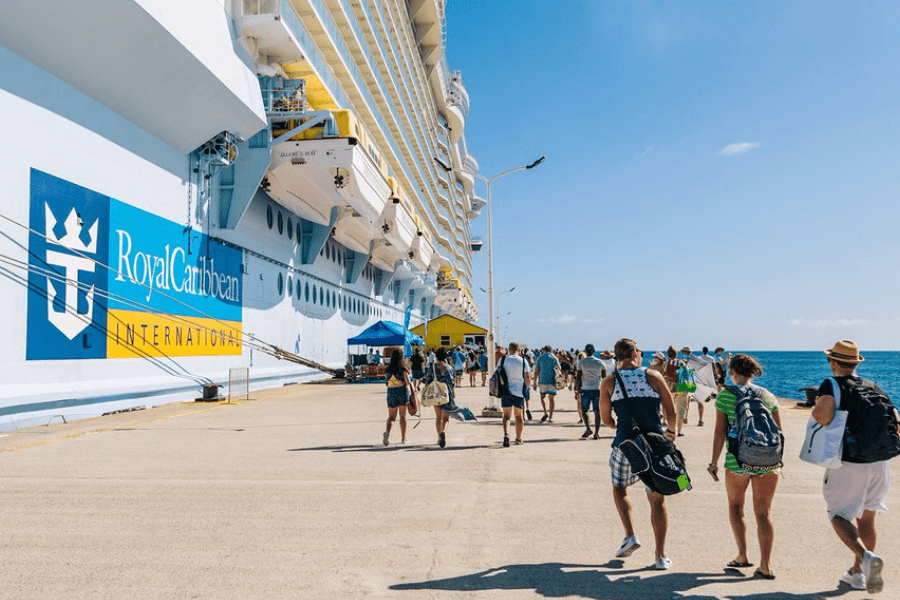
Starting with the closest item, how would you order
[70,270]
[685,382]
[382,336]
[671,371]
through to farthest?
[685,382] → [671,371] → [70,270] → [382,336]

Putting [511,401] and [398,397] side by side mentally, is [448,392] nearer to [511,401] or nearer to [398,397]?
[398,397]

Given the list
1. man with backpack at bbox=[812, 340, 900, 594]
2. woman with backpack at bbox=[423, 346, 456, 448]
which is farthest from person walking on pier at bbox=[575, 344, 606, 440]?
man with backpack at bbox=[812, 340, 900, 594]

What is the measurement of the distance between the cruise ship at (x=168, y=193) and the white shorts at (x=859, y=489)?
1138 centimetres

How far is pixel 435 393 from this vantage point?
9.56 metres

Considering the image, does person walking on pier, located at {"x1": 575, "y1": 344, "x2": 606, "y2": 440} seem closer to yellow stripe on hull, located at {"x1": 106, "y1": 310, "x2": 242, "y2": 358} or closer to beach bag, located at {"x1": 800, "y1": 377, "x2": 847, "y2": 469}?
beach bag, located at {"x1": 800, "y1": 377, "x2": 847, "y2": 469}

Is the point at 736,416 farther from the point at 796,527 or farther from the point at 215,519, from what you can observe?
the point at 215,519

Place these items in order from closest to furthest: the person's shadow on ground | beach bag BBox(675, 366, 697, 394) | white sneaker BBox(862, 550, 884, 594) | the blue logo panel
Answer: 1. white sneaker BBox(862, 550, 884, 594)
2. the person's shadow on ground
3. the blue logo panel
4. beach bag BBox(675, 366, 697, 394)

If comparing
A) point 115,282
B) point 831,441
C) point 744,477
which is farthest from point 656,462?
point 115,282

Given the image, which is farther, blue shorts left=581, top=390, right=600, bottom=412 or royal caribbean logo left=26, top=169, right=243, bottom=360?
royal caribbean logo left=26, top=169, right=243, bottom=360

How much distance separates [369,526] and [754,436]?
2.93m

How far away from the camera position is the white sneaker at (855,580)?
398cm

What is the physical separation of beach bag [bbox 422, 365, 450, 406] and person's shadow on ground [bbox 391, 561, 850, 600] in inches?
201

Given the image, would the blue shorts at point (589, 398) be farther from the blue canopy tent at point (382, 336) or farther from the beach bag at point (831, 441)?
the blue canopy tent at point (382, 336)

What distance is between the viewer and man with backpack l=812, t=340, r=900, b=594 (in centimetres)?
401
